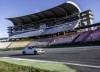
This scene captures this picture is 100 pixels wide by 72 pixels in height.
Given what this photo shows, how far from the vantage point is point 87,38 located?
205 feet

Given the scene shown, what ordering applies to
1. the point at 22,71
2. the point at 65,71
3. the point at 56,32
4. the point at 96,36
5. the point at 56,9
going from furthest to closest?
the point at 56,9, the point at 56,32, the point at 96,36, the point at 65,71, the point at 22,71

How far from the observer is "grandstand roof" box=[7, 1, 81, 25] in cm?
8925

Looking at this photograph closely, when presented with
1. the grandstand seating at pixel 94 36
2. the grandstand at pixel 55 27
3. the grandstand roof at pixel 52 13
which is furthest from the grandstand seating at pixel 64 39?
the grandstand roof at pixel 52 13

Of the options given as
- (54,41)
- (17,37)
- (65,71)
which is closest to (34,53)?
(65,71)

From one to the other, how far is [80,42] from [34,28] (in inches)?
1784

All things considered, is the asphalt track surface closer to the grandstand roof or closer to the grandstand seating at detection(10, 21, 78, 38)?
the grandstand seating at detection(10, 21, 78, 38)

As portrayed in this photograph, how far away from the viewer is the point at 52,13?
98500mm

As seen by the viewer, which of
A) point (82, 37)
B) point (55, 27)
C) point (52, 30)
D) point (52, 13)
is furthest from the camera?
point (52, 13)

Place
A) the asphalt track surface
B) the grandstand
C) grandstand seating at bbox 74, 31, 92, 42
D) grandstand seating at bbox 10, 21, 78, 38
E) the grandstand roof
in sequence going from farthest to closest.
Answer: the grandstand roof
grandstand seating at bbox 10, 21, 78, 38
the grandstand
grandstand seating at bbox 74, 31, 92, 42
the asphalt track surface

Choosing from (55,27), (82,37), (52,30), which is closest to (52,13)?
(55,27)

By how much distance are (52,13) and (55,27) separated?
871cm

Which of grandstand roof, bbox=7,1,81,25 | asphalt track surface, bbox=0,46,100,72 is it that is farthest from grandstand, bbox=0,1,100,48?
asphalt track surface, bbox=0,46,100,72

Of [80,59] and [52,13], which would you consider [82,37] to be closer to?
[52,13]

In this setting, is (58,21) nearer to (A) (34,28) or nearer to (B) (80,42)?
(A) (34,28)
